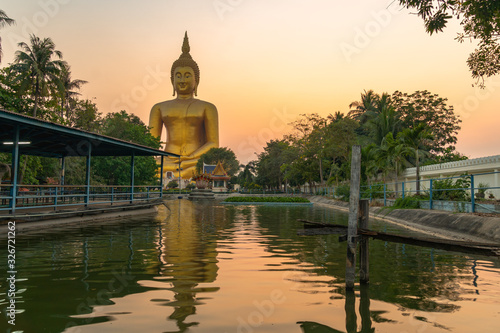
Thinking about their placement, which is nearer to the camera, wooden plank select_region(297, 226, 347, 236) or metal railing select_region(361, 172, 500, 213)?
wooden plank select_region(297, 226, 347, 236)

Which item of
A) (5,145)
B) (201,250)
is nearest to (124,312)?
(201,250)

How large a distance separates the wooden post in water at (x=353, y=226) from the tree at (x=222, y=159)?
63.7m

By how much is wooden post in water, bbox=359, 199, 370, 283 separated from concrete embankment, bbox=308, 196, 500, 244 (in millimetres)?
5005

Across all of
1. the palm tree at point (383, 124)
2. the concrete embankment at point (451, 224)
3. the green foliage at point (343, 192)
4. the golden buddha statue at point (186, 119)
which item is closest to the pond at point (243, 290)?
the concrete embankment at point (451, 224)

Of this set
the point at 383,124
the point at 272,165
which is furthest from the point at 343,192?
the point at 272,165

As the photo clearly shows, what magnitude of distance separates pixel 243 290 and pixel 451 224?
9.00m

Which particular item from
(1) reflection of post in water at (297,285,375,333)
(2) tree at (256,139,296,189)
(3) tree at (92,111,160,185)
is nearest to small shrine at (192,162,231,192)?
(2) tree at (256,139,296,189)

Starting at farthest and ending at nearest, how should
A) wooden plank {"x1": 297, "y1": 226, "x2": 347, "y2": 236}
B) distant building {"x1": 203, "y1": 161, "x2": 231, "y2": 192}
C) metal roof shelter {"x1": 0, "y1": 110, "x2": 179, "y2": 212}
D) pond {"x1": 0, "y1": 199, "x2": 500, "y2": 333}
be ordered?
distant building {"x1": 203, "y1": 161, "x2": 231, "y2": 192} < metal roof shelter {"x1": 0, "y1": 110, "x2": 179, "y2": 212} < wooden plank {"x1": 297, "y1": 226, "x2": 347, "y2": 236} < pond {"x1": 0, "y1": 199, "x2": 500, "y2": 333}

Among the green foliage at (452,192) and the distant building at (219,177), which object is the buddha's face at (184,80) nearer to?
the distant building at (219,177)

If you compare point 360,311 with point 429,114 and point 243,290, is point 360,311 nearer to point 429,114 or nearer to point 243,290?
point 243,290

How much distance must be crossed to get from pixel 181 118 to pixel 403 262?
207 feet

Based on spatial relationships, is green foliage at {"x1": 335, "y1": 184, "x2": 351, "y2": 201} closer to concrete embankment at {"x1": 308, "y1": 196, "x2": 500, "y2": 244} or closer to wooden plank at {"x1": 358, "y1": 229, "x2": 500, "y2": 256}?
concrete embankment at {"x1": 308, "y1": 196, "x2": 500, "y2": 244}

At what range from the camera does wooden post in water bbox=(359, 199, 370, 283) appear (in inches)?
228

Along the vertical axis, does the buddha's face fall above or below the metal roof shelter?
above
